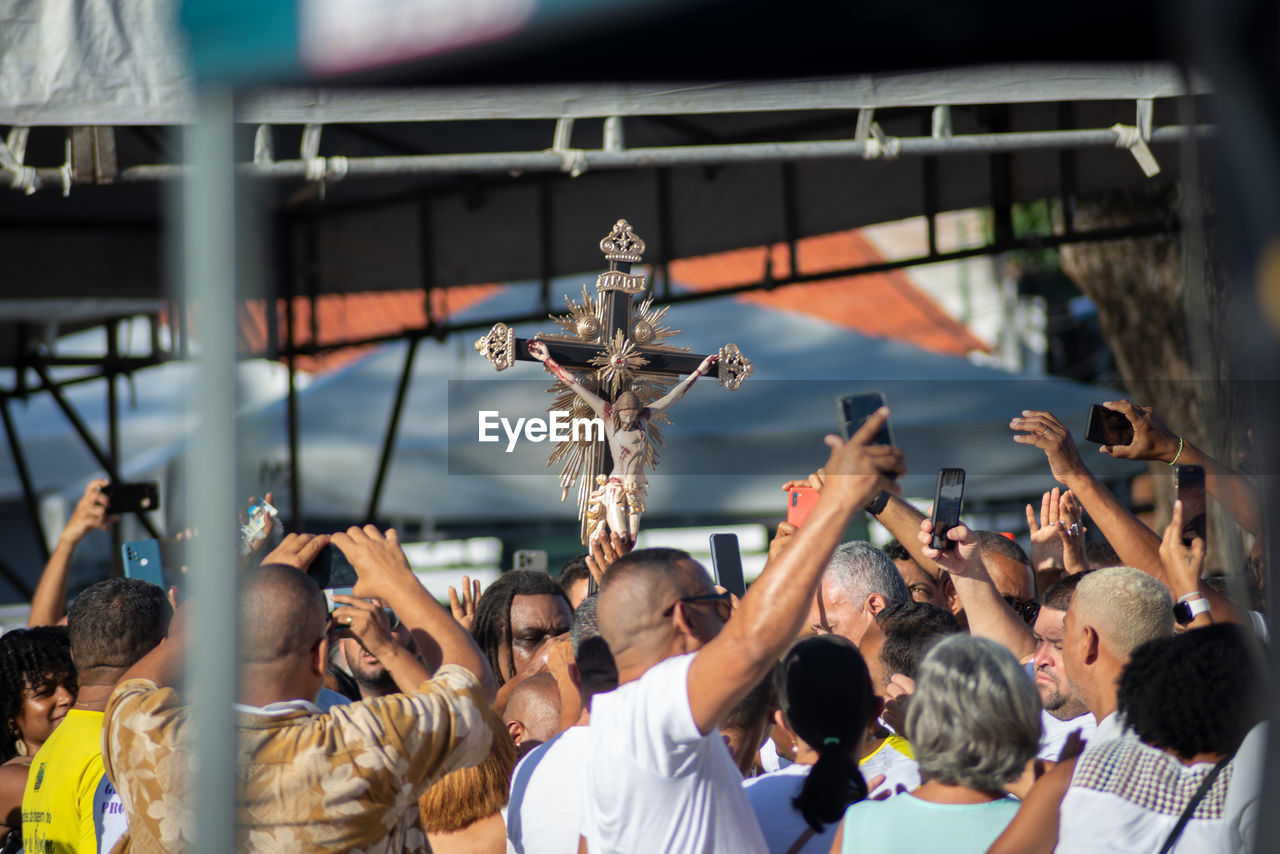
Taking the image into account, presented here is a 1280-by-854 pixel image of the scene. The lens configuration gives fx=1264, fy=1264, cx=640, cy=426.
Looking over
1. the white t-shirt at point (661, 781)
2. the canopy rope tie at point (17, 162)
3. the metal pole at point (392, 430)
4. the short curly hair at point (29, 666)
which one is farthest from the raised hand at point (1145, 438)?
the metal pole at point (392, 430)

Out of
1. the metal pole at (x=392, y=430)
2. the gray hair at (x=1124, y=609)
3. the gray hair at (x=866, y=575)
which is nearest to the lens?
the gray hair at (x=1124, y=609)

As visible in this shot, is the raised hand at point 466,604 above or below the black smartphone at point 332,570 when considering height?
below

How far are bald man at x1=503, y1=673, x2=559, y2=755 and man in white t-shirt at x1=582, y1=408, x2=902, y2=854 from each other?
98cm

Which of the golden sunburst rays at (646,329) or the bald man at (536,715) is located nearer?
the bald man at (536,715)

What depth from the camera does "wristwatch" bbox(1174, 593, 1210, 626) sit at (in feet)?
8.96

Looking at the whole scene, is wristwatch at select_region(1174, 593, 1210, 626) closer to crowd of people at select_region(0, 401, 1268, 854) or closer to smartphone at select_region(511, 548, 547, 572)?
crowd of people at select_region(0, 401, 1268, 854)

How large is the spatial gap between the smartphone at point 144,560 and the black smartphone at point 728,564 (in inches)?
64.7

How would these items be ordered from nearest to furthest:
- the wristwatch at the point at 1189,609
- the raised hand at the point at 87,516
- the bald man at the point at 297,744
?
the bald man at the point at 297,744 < the wristwatch at the point at 1189,609 < the raised hand at the point at 87,516

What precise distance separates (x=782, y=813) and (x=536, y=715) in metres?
0.98

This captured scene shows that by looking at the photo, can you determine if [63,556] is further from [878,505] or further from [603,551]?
[878,505]

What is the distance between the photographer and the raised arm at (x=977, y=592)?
2877 mm

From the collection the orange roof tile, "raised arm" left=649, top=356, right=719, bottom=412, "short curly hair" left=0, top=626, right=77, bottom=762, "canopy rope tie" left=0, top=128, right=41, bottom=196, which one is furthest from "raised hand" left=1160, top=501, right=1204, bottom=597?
the orange roof tile

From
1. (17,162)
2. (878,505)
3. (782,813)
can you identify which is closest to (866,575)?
(878,505)

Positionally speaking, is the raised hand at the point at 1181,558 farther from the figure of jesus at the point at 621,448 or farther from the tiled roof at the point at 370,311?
the tiled roof at the point at 370,311
